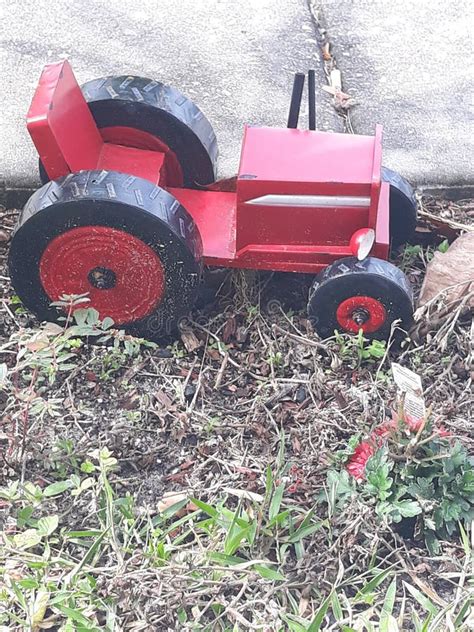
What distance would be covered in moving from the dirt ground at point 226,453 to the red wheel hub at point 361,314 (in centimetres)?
6

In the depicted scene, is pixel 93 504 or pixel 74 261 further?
pixel 74 261

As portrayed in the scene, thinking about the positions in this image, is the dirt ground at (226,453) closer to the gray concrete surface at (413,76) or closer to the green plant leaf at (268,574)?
the green plant leaf at (268,574)

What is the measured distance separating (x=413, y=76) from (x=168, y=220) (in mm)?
1503

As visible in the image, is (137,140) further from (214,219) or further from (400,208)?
(400,208)

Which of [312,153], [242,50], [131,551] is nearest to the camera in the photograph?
[131,551]

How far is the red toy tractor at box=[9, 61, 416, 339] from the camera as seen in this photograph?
5.77ft

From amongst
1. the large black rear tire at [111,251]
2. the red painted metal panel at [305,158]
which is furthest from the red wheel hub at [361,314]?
the large black rear tire at [111,251]

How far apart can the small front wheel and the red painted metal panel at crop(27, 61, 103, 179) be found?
631 millimetres

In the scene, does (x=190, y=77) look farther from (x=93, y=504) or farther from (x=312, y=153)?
(x=93, y=504)

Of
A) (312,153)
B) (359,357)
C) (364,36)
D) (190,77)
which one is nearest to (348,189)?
(312,153)

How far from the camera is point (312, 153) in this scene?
1878 millimetres

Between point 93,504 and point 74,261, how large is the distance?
0.56 meters

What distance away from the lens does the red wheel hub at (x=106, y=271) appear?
5.87 feet

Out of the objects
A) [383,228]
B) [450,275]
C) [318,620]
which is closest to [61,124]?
[383,228]
